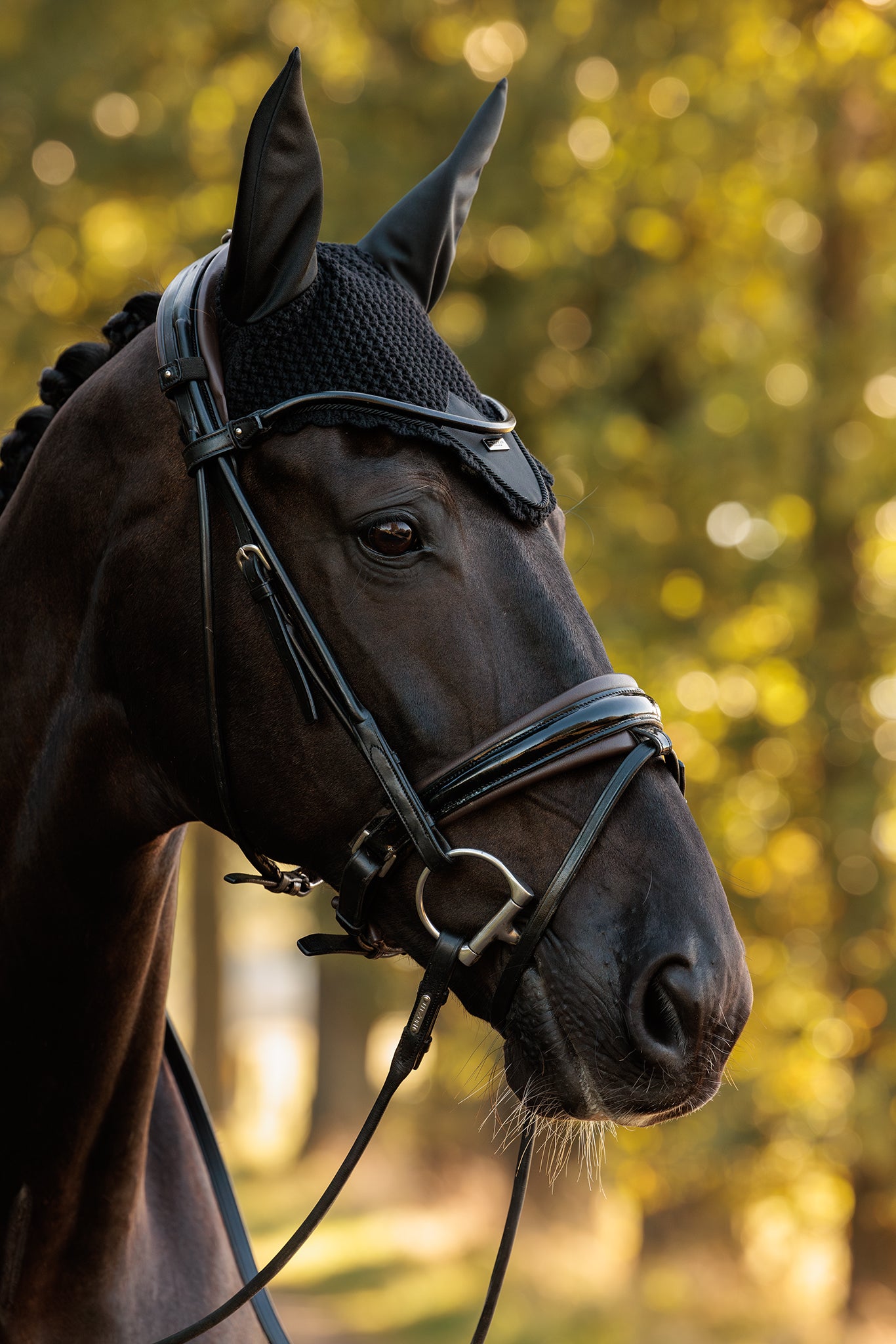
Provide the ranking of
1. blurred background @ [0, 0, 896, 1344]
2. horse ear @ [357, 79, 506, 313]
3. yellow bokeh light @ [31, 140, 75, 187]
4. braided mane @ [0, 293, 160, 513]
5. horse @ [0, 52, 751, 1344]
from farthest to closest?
1. yellow bokeh light @ [31, 140, 75, 187]
2. blurred background @ [0, 0, 896, 1344]
3. horse ear @ [357, 79, 506, 313]
4. braided mane @ [0, 293, 160, 513]
5. horse @ [0, 52, 751, 1344]

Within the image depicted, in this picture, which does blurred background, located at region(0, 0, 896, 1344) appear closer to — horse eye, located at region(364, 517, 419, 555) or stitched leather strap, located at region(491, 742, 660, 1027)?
horse eye, located at region(364, 517, 419, 555)

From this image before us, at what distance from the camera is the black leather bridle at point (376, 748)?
1.87m

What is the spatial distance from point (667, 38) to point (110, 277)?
171 inches

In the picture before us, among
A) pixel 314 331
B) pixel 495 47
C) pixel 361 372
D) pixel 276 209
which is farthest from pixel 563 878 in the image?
pixel 495 47

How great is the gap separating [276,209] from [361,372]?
29 centimetres

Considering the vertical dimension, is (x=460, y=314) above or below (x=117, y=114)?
below

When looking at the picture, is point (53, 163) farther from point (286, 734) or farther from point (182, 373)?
point (286, 734)

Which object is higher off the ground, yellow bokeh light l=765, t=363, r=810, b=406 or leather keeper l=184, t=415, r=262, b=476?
leather keeper l=184, t=415, r=262, b=476

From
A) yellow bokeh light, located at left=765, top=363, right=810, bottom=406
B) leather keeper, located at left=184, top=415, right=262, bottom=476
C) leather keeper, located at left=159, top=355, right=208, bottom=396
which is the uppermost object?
leather keeper, located at left=159, top=355, right=208, bottom=396

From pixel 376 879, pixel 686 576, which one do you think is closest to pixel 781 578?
pixel 686 576

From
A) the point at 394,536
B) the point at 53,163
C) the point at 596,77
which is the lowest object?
the point at 394,536

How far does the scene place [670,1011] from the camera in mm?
1771

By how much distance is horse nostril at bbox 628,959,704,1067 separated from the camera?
175 centimetres

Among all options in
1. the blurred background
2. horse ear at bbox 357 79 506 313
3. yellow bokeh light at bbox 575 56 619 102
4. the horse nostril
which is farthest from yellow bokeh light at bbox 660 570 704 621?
the horse nostril
